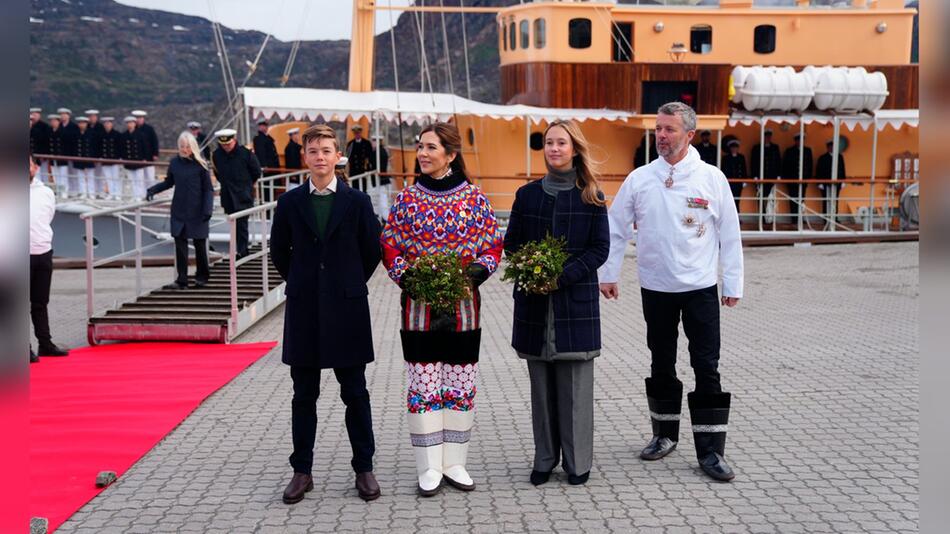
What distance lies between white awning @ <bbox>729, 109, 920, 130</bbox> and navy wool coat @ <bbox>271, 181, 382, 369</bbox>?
1750 cm

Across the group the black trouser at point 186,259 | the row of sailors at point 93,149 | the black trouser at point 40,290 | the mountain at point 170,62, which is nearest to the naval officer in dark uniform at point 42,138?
the row of sailors at point 93,149

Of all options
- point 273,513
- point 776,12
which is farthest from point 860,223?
point 273,513

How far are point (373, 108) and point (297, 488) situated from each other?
1491 cm

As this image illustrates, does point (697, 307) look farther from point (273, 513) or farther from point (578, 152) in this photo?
point (273, 513)

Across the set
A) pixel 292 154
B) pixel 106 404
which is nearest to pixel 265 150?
pixel 292 154

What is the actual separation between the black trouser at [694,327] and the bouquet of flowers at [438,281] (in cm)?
127

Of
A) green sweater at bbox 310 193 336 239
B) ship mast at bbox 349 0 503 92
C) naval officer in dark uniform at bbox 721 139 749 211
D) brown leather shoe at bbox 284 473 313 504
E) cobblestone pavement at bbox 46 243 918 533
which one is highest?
ship mast at bbox 349 0 503 92

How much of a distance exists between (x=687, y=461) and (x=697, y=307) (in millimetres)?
927

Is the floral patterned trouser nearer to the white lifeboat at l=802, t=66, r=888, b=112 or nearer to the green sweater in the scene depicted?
the green sweater

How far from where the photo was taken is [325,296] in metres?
5.18

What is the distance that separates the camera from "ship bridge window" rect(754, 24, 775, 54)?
2286cm

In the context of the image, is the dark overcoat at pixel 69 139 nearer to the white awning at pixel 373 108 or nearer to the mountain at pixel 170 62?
the white awning at pixel 373 108

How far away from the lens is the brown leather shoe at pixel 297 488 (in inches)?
205

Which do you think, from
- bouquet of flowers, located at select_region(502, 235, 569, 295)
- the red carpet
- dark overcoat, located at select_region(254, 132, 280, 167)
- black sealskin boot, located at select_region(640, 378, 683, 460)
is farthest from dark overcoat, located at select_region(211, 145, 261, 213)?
bouquet of flowers, located at select_region(502, 235, 569, 295)
